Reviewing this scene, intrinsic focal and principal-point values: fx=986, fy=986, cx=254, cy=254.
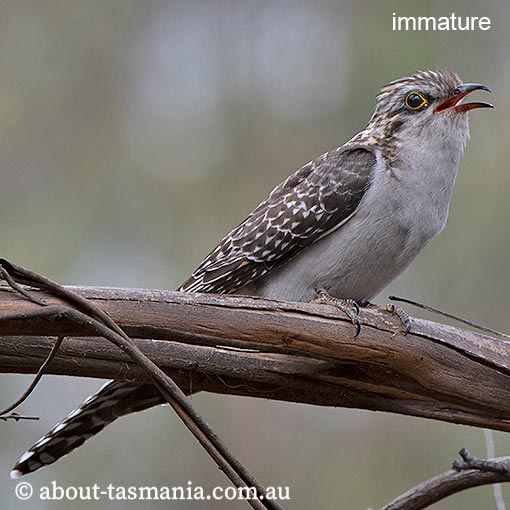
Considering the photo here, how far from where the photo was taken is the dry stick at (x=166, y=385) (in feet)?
7.46

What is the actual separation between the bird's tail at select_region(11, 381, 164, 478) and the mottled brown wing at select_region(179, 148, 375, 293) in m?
0.71

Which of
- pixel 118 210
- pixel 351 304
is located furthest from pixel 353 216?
pixel 118 210

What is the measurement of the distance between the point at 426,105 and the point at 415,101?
5 centimetres

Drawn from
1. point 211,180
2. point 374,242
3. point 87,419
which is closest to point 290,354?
point 87,419

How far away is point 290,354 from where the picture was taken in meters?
2.90

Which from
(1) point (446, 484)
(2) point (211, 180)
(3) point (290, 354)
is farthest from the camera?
(2) point (211, 180)

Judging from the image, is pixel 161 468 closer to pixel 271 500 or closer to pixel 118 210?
pixel 118 210

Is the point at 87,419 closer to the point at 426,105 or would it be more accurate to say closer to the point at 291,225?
the point at 291,225

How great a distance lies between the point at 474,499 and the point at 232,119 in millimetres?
3634

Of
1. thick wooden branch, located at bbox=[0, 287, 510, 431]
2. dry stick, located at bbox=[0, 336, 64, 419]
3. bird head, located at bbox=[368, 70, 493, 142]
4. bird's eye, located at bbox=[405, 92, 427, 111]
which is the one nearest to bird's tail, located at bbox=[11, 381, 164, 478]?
thick wooden branch, located at bbox=[0, 287, 510, 431]

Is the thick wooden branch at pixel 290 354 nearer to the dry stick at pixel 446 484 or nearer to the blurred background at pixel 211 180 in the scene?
the dry stick at pixel 446 484

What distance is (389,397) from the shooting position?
309 cm

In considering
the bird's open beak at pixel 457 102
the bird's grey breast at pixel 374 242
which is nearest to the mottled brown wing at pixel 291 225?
the bird's grey breast at pixel 374 242

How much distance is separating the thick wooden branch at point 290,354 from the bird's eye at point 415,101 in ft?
4.96
